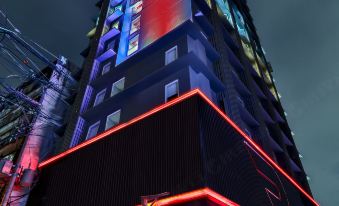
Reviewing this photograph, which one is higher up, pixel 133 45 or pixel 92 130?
pixel 133 45

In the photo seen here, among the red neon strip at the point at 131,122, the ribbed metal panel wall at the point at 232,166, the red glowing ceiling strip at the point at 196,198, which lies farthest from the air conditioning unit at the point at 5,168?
the ribbed metal panel wall at the point at 232,166

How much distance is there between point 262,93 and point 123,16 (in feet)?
41.5

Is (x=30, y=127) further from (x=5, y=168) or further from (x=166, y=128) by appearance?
(x=166, y=128)

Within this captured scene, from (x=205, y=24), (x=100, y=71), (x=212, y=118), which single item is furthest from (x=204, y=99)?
(x=100, y=71)

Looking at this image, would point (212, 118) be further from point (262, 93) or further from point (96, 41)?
point (96, 41)

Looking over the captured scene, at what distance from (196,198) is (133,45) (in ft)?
40.6

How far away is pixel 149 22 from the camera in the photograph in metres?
18.7

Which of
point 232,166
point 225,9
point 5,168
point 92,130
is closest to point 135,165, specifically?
point 232,166

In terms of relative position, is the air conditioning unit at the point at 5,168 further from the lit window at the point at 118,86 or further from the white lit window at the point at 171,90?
the white lit window at the point at 171,90

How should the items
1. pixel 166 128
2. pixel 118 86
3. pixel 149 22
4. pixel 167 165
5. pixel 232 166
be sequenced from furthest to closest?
pixel 149 22 < pixel 118 86 < pixel 166 128 < pixel 232 166 < pixel 167 165

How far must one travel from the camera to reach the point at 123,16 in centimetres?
2311

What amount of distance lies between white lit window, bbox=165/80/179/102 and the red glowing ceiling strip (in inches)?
217

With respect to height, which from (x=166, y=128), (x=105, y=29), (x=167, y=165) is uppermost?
(x=105, y=29)

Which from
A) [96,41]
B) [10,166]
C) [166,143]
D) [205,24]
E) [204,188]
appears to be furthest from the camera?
[96,41]
